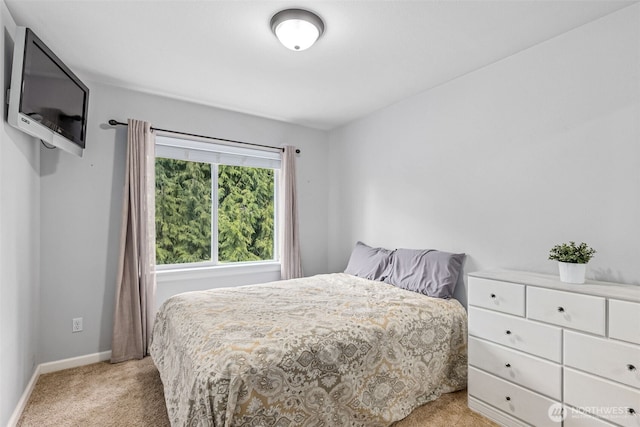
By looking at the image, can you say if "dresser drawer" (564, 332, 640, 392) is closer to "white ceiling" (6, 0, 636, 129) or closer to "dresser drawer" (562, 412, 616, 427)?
"dresser drawer" (562, 412, 616, 427)

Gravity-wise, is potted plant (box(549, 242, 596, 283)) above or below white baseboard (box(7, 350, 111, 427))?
above

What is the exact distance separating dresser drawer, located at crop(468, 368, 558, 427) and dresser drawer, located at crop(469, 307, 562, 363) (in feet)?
0.76

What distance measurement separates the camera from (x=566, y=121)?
2061 millimetres

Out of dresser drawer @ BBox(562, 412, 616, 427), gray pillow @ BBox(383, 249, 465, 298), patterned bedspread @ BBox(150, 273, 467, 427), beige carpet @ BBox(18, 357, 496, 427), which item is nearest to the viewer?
patterned bedspread @ BBox(150, 273, 467, 427)

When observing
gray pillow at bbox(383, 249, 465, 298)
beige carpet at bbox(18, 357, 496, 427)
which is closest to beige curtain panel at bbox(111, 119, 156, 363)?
beige carpet at bbox(18, 357, 496, 427)

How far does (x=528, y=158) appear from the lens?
2248mm

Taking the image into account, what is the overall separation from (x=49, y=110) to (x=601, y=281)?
3.62 metres

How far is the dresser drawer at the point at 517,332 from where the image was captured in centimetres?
171

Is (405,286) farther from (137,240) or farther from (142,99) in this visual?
(142,99)

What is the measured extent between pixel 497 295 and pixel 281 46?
2.20 m

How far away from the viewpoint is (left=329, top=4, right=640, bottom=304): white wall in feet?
6.03

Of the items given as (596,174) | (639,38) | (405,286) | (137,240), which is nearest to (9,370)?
(137,240)

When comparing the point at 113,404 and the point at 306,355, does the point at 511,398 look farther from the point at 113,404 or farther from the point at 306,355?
the point at 113,404

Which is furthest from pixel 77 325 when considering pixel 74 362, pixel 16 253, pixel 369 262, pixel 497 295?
pixel 497 295
